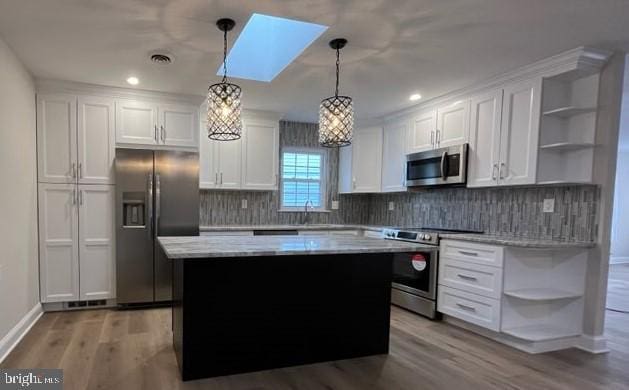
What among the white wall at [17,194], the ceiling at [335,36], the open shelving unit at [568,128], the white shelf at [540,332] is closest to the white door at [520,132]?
the open shelving unit at [568,128]

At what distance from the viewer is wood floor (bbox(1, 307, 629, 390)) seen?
2346 millimetres

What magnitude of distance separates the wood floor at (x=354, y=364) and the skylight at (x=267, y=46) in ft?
7.60

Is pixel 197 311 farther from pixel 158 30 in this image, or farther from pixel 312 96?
pixel 312 96

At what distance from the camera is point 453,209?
14.0 feet

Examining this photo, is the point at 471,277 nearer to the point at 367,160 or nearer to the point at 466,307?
the point at 466,307

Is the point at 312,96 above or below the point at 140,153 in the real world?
above

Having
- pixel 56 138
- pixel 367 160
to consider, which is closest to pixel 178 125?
pixel 56 138

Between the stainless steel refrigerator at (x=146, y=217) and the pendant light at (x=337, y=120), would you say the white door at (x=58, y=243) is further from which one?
the pendant light at (x=337, y=120)

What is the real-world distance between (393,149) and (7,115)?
3.87 meters

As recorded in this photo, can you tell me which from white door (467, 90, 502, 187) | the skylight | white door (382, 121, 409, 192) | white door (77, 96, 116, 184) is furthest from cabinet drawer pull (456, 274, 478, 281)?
white door (77, 96, 116, 184)

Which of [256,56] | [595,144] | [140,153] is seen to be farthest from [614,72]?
[140,153]

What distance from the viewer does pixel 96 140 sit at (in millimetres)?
3834

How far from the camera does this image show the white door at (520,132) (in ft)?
Result: 10.1

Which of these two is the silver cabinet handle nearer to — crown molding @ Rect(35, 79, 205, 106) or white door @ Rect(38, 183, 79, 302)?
crown molding @ Rect(35, 79, 205, 106)
